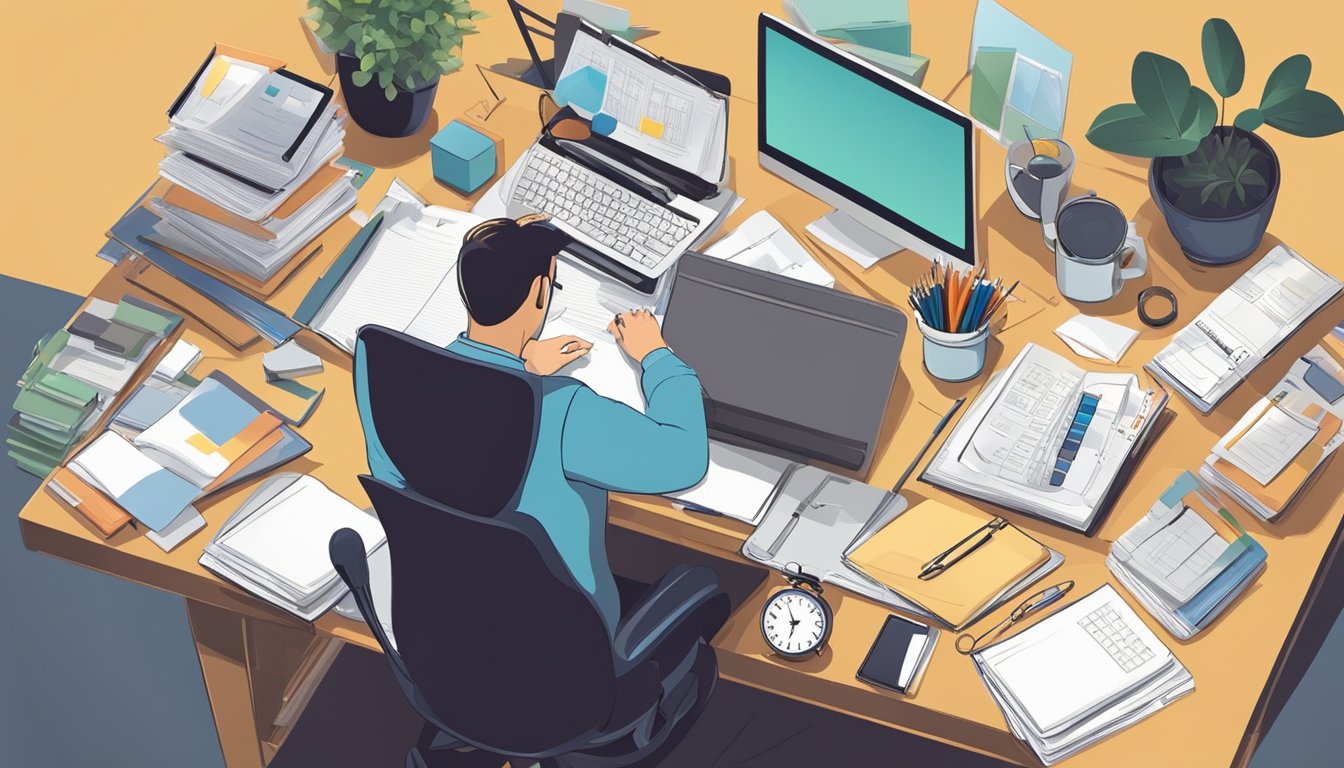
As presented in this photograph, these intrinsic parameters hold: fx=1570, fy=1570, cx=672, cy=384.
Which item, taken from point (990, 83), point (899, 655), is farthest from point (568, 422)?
point (990, 83)

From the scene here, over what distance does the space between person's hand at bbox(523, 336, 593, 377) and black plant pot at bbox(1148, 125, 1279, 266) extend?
1246 mm

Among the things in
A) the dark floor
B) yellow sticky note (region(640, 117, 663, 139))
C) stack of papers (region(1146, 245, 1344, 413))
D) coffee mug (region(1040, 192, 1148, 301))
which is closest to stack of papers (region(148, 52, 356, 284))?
yellow sticky note (region(640, 117, 663, 139))

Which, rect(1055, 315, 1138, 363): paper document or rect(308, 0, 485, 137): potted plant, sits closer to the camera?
rect(1055, 315, 1138, 363): paper document

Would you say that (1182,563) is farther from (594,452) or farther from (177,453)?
(177,453)

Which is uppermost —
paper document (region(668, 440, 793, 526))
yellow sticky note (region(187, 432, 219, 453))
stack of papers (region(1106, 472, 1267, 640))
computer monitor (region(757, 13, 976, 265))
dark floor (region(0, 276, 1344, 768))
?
computer monitor (region(757, 13, 976, 265))

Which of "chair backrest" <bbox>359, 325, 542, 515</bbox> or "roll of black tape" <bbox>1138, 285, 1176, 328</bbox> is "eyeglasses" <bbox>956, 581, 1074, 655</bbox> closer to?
"roll of black tape" <bbox>1138, 285, 1176, 328</bbox>

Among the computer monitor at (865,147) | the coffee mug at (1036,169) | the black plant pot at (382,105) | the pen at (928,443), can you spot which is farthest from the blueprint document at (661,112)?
the pen at (928,443)

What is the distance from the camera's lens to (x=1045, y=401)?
3.03m

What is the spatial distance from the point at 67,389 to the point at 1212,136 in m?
2.41

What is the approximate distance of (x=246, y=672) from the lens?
11.2 feet

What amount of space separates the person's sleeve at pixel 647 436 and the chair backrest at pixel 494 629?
166 mm

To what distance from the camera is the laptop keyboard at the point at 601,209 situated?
3.34 metres

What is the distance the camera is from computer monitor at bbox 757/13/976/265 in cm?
309

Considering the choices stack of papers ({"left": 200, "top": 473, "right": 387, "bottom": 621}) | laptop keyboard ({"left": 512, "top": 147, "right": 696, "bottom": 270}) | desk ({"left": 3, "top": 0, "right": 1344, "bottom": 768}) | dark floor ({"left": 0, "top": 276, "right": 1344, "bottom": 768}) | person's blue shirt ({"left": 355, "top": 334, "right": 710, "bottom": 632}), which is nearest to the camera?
person's blue shirt ({"left": 355, "top": 334, "right": 710, "bottom": 632})
